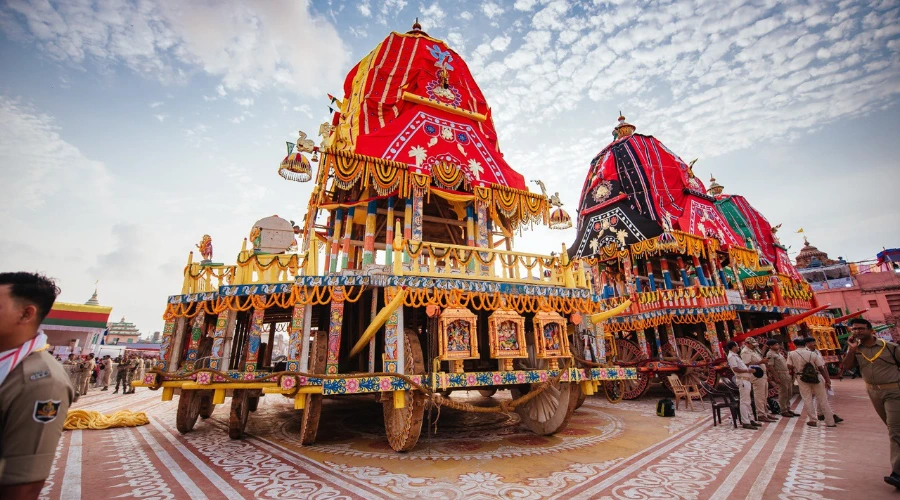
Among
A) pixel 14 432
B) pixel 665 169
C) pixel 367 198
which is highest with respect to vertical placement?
pixel 665 169

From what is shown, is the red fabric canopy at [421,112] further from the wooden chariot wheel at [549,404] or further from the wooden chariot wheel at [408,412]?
the wooden chariot wheel at [549,404]

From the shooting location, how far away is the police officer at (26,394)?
1.62m

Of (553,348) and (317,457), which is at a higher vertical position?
(553,348)

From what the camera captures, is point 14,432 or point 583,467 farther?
point 583,467

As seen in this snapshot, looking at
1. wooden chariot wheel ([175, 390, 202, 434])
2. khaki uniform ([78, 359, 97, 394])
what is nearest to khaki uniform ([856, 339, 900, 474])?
wooden chariot wheel ([175, 390, 202, 434])

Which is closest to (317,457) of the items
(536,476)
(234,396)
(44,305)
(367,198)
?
(234,396)

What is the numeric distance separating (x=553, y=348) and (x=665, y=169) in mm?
15221

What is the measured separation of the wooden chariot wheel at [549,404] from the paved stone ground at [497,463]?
289 millimetres

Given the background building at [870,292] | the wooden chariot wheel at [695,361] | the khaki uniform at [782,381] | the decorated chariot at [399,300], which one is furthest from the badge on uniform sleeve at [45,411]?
the background building at [870,292]

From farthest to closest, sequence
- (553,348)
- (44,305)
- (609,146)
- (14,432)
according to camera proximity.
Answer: (609,146) < (553,348) < (44,305) < (14,432)

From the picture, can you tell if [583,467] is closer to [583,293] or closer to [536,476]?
[536,476]

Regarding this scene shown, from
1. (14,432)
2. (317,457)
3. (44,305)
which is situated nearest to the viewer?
(14,432)

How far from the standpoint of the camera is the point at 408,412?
6.42 m

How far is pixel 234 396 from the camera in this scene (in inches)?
293
